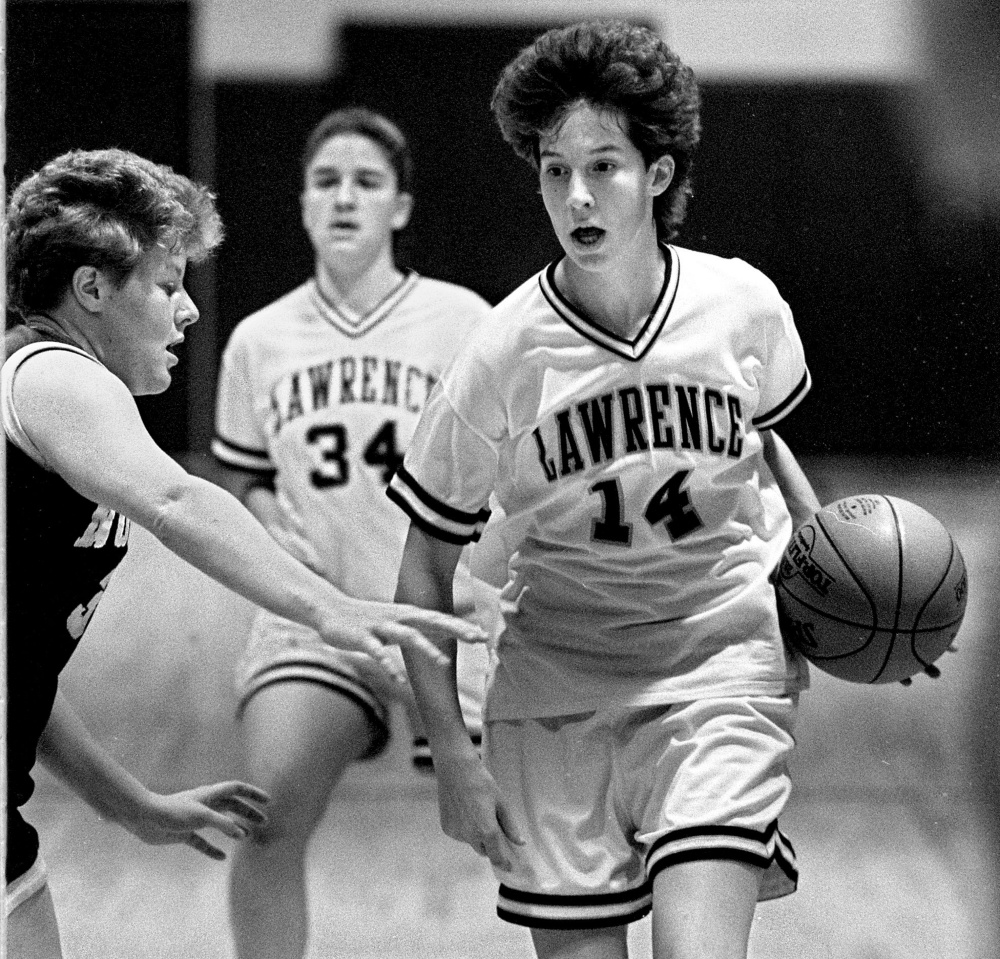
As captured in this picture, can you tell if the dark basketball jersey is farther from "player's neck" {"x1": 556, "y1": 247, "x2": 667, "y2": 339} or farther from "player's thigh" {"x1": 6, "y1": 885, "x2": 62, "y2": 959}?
"player's neck" {"x1": 556, "y1": 247, "x2": 667, "y2": 339}

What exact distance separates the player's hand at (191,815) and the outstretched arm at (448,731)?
42cm

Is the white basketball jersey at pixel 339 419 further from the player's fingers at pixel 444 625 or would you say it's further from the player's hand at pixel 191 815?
the player's fingers at pixel 444 625

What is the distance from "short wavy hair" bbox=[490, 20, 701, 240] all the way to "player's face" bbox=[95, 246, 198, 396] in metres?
0.59

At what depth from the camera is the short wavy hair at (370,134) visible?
10.9 ft

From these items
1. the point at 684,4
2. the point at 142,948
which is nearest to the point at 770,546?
the point at 684,4

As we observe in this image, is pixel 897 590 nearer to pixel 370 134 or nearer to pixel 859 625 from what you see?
pixel 859 625

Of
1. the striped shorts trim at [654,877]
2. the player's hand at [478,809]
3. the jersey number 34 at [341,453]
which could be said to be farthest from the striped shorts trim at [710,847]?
the jersey number 34 at [341,453]

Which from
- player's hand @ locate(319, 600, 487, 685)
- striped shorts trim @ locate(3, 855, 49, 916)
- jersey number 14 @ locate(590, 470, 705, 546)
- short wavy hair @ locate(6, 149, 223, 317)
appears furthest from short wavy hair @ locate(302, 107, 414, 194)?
striped shorts trim @ locate(3, 855, 49, 916)

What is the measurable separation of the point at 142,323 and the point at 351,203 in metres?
1.00

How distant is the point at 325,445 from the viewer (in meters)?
3.61

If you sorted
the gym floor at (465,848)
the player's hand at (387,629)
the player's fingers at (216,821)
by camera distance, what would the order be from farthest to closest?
1. the gym floor at (465,848)
2. the player's fingers at (216,821)
3. the player's hand at (387,629)

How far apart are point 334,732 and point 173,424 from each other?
2.30ft

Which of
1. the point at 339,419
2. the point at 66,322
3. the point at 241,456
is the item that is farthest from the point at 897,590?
the point at 241,456

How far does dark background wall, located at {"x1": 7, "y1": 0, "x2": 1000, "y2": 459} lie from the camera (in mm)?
2961
